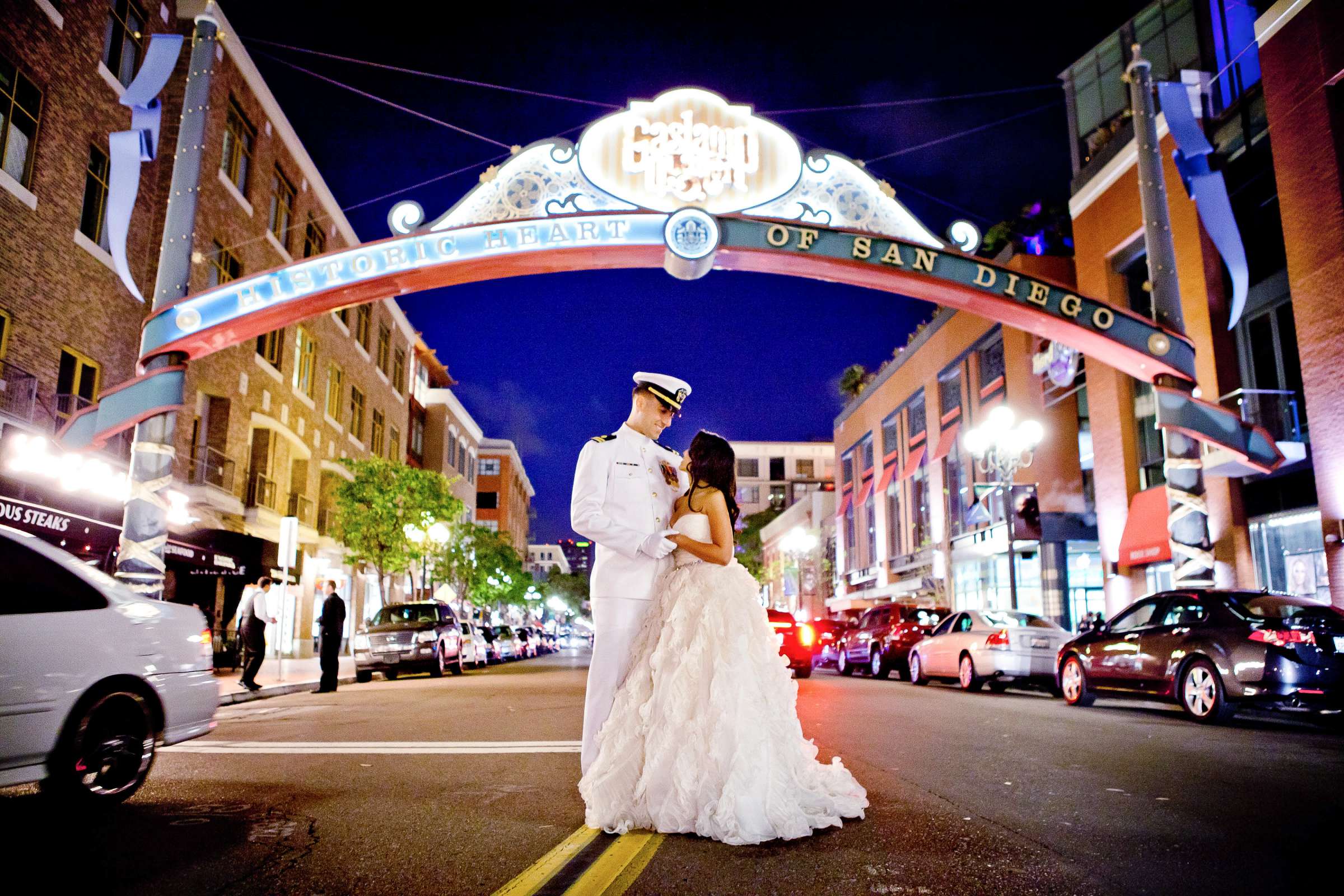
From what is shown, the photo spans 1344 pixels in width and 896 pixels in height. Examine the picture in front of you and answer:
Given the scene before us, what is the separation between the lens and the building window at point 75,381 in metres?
16.4

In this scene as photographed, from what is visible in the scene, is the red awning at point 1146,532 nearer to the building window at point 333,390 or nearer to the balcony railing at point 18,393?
the balcony railing at point 18,393

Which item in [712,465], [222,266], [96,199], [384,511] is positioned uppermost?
[222,266]

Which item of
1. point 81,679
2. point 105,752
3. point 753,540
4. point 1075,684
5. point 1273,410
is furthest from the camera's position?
point 753,540

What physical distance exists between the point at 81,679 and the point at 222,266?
20.4 m

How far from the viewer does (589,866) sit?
360 centimetres

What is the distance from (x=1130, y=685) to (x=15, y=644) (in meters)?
11.2

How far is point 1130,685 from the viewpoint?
453 inches

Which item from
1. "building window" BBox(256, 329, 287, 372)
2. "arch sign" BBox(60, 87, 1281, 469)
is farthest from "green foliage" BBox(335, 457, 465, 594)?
"arch sign" BBox(60, 87, 1281, 469)

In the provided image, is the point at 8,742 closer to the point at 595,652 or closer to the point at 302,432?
the point at 595,652

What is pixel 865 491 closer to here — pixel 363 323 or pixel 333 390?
pixel 363 323

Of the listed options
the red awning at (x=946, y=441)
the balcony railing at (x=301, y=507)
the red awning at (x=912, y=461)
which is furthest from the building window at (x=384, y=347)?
the red awning at (x=946, y=441)

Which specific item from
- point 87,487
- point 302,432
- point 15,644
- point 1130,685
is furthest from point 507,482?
point 15,644

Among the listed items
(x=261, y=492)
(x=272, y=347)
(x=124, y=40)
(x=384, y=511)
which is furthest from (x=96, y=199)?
(x=384, y=511)

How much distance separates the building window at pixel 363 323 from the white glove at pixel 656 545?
33014mm
